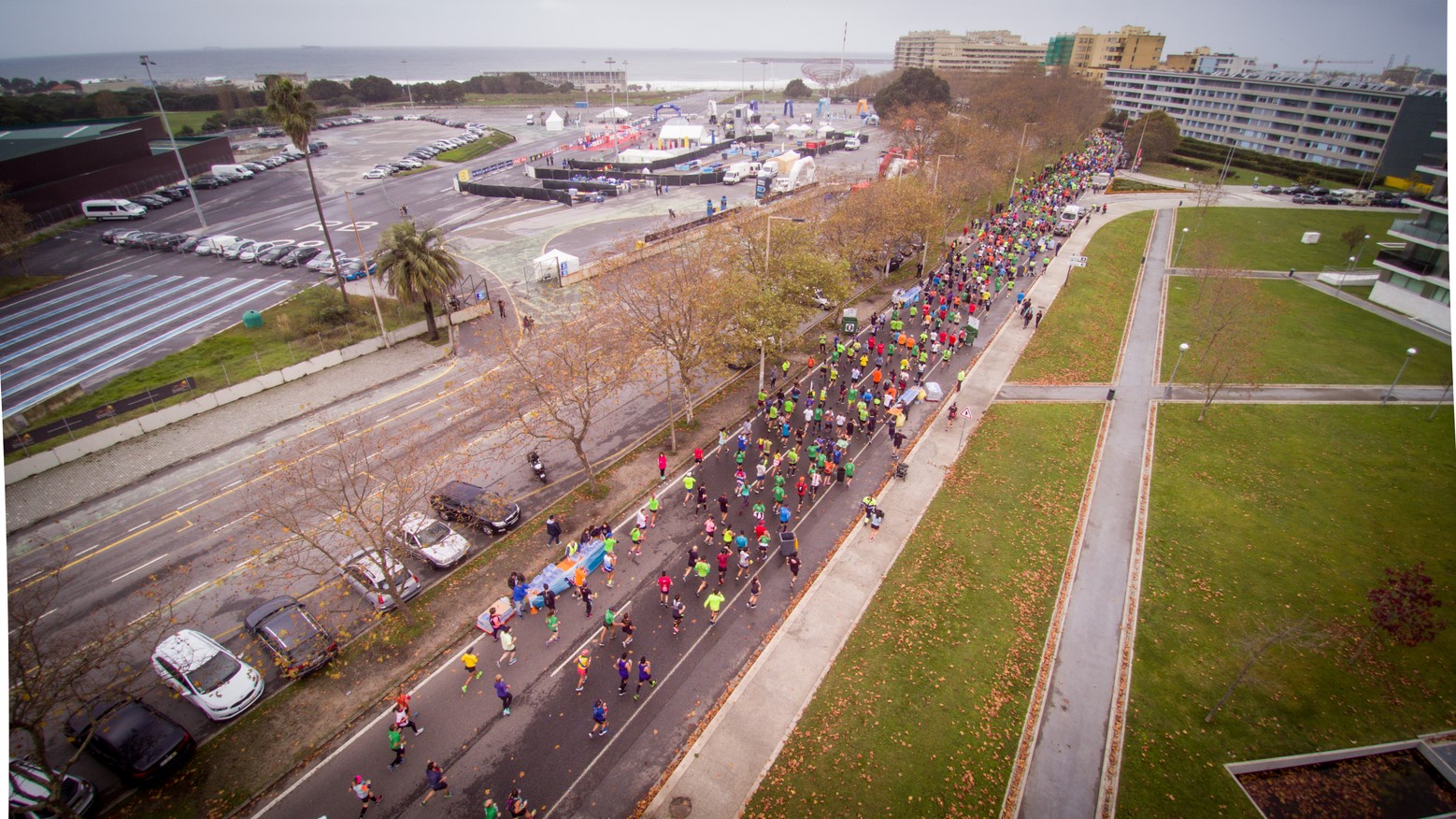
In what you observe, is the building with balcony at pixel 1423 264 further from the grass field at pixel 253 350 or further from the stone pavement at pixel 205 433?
the grass field at pixel 253 350

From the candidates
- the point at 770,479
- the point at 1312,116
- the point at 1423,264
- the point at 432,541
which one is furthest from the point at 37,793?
the point at 1312,116

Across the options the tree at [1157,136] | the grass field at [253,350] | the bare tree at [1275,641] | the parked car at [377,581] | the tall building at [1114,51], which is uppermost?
the tall building at [1114,51]

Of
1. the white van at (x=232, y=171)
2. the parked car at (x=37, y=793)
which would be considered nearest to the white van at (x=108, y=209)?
the white van at (x=232, y=171)

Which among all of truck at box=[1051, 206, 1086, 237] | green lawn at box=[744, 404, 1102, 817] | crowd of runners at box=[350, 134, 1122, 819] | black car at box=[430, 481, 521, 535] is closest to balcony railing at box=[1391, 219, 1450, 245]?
truck at box=[1051, 206, 1086, 237]

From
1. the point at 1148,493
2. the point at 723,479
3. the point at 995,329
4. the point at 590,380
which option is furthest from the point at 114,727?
the point at 995,329

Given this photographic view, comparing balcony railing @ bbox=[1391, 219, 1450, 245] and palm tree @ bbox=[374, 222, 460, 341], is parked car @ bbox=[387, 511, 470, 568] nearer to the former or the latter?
palm tree @ bbox=[374, 222, 460, 341]
